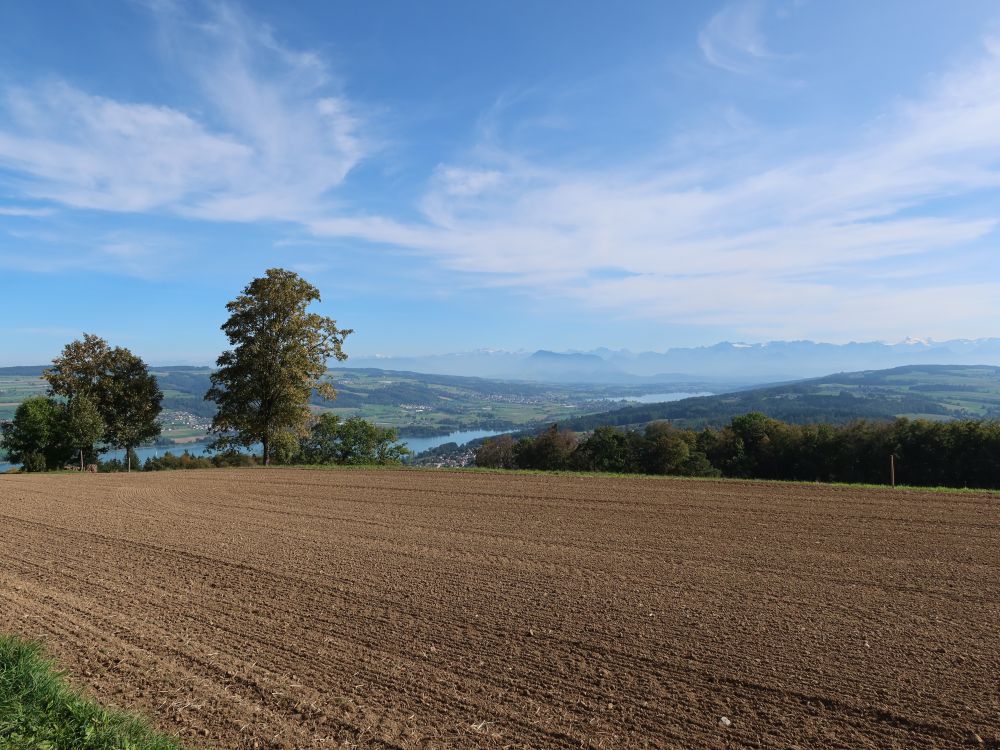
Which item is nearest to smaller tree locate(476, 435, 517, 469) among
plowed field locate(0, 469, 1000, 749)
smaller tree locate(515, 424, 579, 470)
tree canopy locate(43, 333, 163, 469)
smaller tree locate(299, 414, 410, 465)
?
smaller tree locate(515, 424, 579, 470)

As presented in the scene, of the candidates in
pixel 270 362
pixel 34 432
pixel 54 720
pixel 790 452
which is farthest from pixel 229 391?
pixel 790 452

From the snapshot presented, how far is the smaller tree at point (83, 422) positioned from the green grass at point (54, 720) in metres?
32.6

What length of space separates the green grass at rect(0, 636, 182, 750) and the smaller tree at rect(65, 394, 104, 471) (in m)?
32.6

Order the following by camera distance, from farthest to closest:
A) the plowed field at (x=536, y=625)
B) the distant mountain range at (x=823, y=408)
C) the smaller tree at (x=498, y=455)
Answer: the distant mountain range at (x=823, y=408), the smaller tree at (x=498, y=455), the plowed field at (x=536, y=625)

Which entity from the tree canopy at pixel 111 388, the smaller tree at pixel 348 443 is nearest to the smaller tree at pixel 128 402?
the tree canopy at pixel 111 388

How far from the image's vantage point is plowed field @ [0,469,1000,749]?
5.42 metres

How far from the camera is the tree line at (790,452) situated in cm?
3649

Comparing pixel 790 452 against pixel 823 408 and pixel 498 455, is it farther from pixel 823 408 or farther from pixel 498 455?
pixel 823 408

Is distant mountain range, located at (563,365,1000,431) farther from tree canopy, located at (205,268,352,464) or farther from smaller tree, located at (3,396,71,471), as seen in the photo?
smaller tree, located at (3,396,71,471)

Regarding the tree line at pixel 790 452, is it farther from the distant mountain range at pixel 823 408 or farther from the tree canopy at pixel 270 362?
the distant mountain range at pixel 823 408

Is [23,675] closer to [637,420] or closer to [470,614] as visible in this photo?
[470,614]

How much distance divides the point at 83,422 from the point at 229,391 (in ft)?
28.2

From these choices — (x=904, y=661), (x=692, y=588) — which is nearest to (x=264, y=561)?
(x=692, y=588)

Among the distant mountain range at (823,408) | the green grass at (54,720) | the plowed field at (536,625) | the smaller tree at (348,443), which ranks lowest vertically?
the distant mountain range at (823,408)
